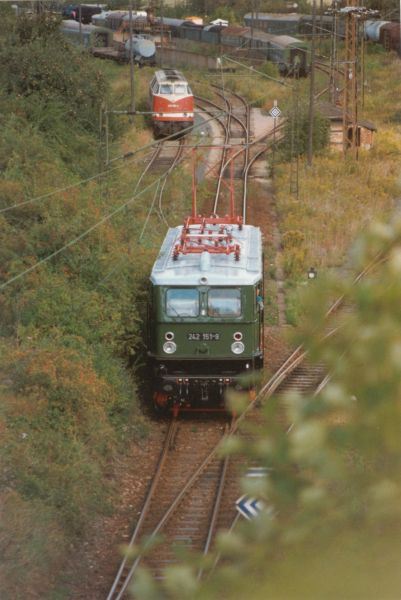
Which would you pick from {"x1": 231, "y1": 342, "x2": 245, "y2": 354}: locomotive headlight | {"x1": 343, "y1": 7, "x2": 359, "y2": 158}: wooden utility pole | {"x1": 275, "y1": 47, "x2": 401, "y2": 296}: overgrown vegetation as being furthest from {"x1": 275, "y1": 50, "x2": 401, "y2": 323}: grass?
{"x1": 231, "y1": 342, "x2": 245, "y2": 354}: locomotive headlight

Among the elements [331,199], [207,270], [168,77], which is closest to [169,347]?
[207,270]

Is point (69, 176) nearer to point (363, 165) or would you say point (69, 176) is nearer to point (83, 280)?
point (83, 280)

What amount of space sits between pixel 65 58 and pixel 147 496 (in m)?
19.2

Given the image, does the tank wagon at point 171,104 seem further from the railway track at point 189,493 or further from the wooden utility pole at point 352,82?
the railway track at point 189,493

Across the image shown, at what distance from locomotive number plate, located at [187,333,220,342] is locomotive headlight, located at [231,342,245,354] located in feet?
0.82

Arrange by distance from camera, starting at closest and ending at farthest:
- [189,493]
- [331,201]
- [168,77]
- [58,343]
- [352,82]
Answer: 1. [189,493]
2. [58,343]
3. [331,201]
4. [352,82]
5. [168,77]

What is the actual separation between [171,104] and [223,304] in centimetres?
2201

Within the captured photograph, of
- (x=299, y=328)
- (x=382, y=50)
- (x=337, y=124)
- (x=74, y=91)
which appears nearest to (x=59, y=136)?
(x=74, y=91)

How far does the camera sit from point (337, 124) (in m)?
37.4

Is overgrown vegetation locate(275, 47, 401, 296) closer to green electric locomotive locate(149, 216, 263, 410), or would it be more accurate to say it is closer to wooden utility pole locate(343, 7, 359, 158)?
wooden utility pole locate(343, 7, 359, 158)

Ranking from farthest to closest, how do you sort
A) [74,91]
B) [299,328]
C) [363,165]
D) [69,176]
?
1. [363,165]
2. [74,91]
3. [69,176]
4. [299,328]

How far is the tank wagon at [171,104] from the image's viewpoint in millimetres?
36188

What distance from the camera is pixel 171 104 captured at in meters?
36.2

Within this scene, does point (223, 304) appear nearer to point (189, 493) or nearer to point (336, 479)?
point (189, 493)
